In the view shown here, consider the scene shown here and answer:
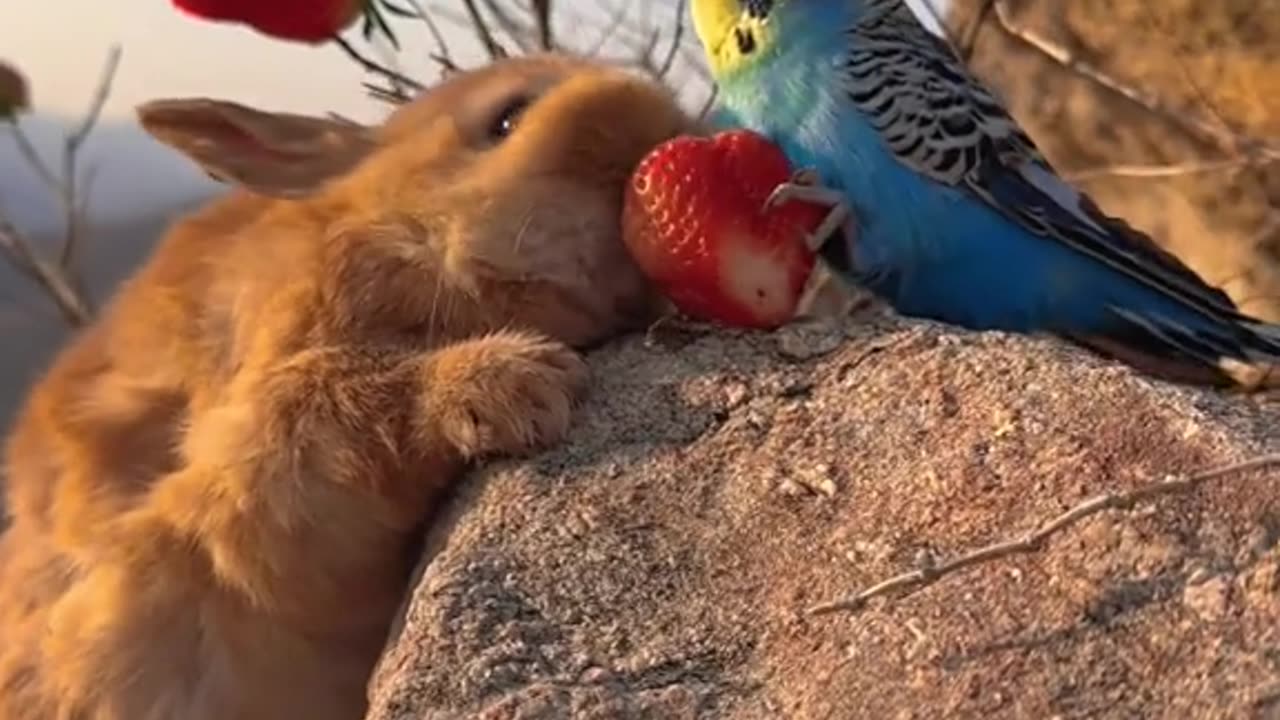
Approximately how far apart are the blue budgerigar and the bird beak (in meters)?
0.01

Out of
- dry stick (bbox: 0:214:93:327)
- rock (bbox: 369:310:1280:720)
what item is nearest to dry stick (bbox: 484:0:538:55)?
dry stick (bbox: 0:214:93:327)

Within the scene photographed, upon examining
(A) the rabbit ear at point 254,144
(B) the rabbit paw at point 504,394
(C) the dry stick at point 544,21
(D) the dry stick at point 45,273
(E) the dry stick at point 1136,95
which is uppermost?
(A) the rabbit ear at point 254,144

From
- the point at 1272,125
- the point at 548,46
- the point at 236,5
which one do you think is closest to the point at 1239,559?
the point at 236,5

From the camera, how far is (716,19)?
2.06 m

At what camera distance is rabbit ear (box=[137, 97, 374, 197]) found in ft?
6.09

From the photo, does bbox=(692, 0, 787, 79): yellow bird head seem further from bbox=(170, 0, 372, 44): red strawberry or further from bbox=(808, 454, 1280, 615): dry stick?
bbox=(808, 454, 1280, 615): dry stick

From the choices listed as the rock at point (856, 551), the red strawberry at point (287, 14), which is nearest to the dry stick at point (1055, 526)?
the rock at point (856, 551)

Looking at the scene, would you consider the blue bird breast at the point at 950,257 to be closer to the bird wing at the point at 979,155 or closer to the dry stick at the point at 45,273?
the bird wing at the point at 979,155

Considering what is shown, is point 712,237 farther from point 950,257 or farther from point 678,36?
point 678,36

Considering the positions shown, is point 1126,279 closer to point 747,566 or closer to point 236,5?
point 747,566

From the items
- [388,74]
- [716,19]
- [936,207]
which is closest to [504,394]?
[936,207]

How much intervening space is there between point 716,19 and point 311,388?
2.08ft

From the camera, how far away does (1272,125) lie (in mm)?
3598

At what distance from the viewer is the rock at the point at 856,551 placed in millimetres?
1227
